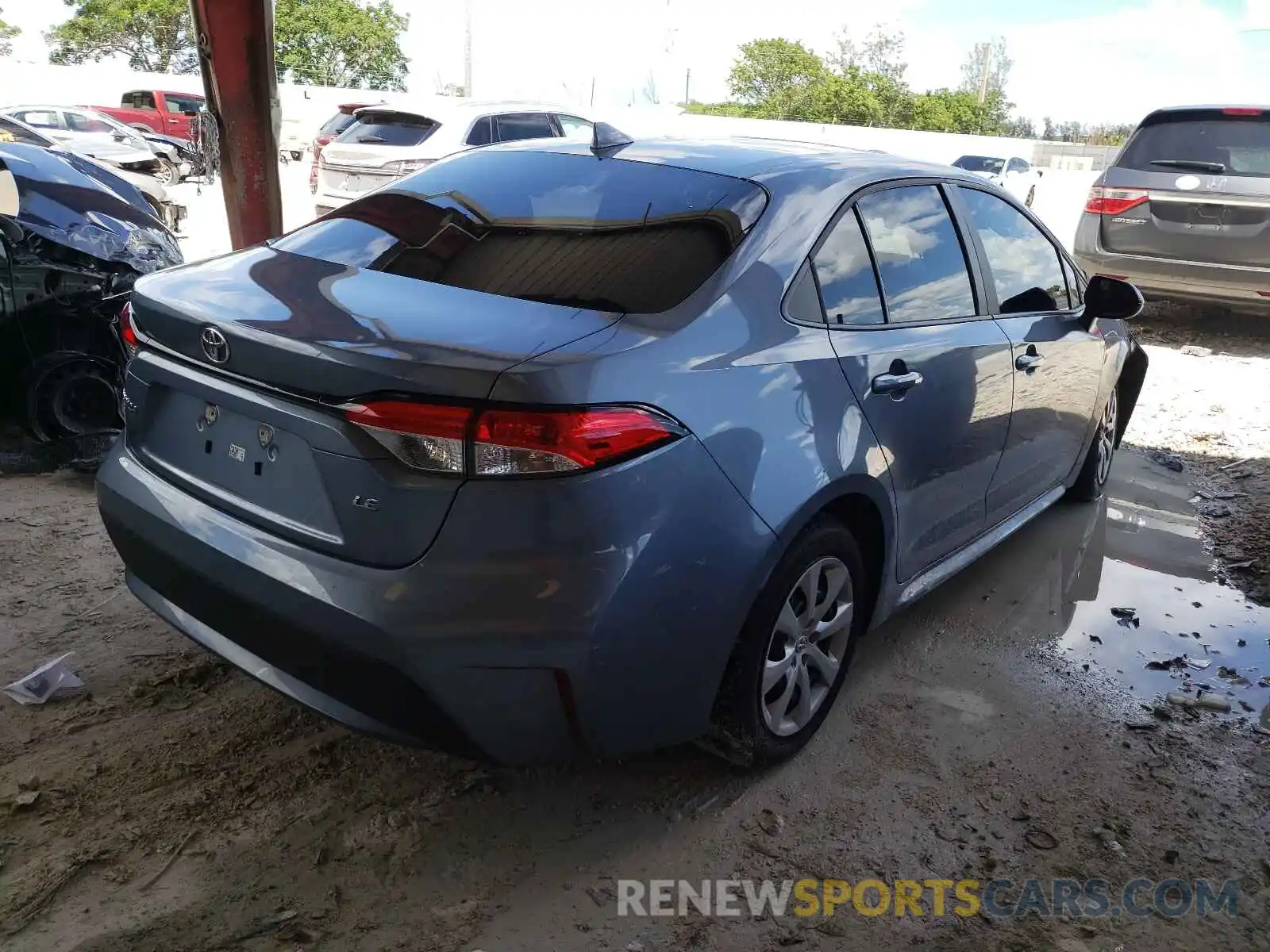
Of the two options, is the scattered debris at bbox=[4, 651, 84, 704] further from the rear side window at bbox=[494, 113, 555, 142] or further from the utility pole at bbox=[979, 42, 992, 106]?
the utility pole at bbox=[979, 42, 992, 106]

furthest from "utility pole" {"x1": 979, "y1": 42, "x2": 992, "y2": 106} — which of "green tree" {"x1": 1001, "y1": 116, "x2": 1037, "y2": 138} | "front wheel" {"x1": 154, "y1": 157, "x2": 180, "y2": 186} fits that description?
"front wheel" {"x1": 154, "y1": 157, "x2": 180, "y2": 186}

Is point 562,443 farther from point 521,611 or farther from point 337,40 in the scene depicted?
point 337,40

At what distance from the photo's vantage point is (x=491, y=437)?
6.34ft

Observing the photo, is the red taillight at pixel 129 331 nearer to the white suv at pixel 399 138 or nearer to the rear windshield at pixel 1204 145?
the white suv at pixel 399 138

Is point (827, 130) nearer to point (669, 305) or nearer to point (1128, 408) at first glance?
point (1128, 408)

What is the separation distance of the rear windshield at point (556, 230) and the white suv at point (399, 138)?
799 cm

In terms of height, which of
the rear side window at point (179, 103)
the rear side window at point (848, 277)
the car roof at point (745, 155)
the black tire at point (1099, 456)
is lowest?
the black tire at point (1099, 456)

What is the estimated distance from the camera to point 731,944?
223 centimetres

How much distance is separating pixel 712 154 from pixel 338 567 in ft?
5.42

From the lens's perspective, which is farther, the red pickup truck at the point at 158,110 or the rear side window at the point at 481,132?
the red pickup truck at the point at 158,110

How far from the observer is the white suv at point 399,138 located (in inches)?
418

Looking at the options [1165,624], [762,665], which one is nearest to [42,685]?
[762,665]

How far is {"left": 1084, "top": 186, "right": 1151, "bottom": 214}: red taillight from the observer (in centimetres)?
838

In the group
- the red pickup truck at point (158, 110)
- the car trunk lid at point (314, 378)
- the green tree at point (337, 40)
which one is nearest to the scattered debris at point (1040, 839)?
the car trunk lid at point (314, 378)
